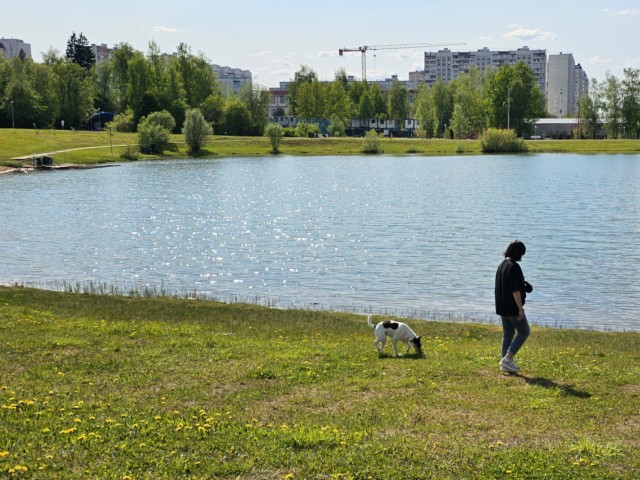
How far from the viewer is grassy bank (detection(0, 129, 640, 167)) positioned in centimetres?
12206

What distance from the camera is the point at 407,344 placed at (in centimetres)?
1748

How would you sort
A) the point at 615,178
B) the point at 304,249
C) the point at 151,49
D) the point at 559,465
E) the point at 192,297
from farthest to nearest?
the point at 151,49 → the point at 615,178 → the point at 304,249 → the point at 192,297 → the point at 559,465

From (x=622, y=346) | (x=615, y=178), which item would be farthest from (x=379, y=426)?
(x=615, y=178)

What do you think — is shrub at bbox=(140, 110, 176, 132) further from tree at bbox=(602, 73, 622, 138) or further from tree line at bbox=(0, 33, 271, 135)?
tree at bbox=(602, 73, 622, 138)

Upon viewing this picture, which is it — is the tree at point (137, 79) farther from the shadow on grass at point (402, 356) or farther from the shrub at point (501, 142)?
the shadow on grass at point (402, 356)

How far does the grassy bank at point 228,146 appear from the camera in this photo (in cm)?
12206

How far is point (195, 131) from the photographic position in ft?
476

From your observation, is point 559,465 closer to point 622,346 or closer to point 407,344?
point 407,344

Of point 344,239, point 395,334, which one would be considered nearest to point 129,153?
point 344,239

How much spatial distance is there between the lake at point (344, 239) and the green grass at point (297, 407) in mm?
11016

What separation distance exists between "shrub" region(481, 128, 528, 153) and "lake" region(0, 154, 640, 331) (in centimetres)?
6163

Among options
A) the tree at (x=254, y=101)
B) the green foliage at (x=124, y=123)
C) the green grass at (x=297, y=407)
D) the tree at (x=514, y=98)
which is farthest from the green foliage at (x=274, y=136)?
the green grass at (x=297, y=407)

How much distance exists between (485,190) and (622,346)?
6181 centimetres

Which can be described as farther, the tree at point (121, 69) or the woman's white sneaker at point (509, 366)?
the tree at point (121, 69)
